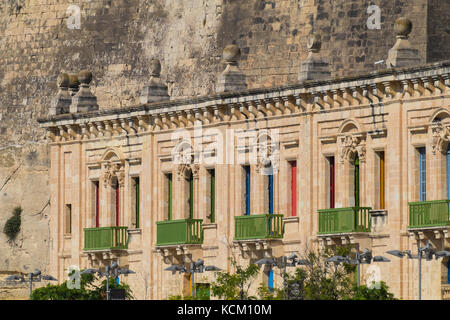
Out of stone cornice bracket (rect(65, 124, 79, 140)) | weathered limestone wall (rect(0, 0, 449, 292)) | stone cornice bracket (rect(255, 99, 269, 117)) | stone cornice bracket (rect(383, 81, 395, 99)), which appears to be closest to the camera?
stone cornice bracket (rect(383, 81, 395, 99))

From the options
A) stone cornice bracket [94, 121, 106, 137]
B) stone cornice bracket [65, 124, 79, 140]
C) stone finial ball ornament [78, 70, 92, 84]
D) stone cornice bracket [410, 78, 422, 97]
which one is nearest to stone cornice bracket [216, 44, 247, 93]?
stone cornice bracket [94, 121, 106, 137]

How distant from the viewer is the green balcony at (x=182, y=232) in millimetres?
75938

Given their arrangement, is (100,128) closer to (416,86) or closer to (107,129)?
(107,129)

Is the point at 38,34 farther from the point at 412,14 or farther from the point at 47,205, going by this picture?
the point at 412,14

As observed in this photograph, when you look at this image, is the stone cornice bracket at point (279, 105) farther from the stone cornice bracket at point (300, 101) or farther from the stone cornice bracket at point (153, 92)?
the stone cornice bracket at point (153, 92)

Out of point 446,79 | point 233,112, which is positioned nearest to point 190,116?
point 233,112

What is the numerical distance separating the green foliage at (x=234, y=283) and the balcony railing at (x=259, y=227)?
123 centimetres

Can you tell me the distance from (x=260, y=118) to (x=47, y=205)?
1938 centimetres

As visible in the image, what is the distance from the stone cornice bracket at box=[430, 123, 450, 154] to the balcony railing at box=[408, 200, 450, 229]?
1434 millimetres

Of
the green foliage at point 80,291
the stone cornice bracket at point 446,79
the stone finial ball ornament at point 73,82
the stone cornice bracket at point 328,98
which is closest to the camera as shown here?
the stone cornice bracket at point 446,79

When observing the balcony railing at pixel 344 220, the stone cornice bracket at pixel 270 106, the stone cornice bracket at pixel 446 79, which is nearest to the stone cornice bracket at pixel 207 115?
the stone cornice bracket at pixel 270 106

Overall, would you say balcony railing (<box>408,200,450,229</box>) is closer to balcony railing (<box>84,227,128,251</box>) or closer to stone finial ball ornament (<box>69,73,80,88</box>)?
balcony railing (<box>84,227,128,251</box>)

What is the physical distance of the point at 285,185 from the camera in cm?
7362

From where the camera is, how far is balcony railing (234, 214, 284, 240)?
240ft
